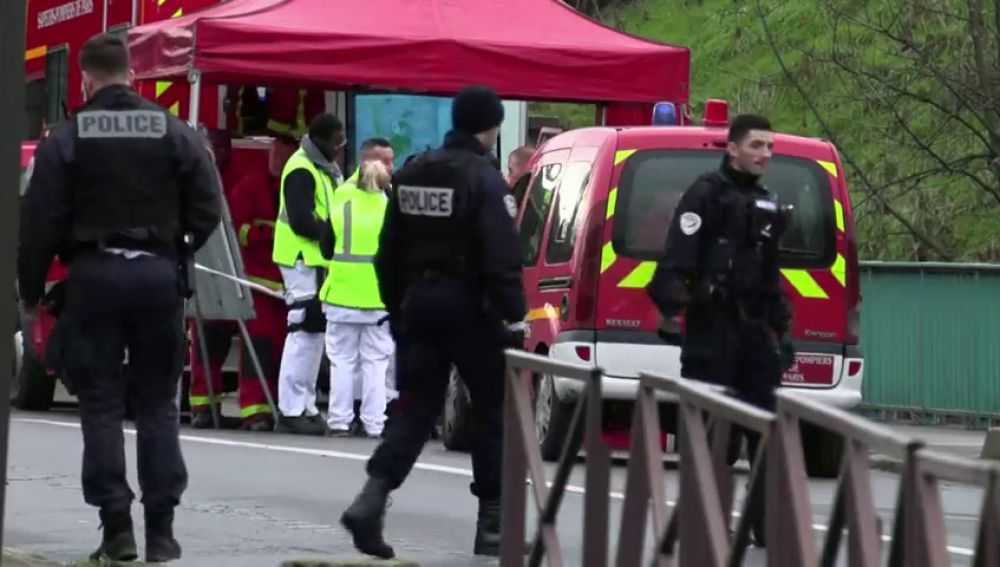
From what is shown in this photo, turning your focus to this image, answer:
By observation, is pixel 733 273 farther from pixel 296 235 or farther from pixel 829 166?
pixel 296 235

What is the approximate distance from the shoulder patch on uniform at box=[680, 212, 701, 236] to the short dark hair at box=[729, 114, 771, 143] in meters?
0.34

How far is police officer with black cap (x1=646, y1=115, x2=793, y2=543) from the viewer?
10.3 metres

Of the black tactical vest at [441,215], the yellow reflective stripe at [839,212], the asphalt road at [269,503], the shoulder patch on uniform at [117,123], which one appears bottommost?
the asphalt road at [269,503]

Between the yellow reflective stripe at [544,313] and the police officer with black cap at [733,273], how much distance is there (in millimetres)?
3748

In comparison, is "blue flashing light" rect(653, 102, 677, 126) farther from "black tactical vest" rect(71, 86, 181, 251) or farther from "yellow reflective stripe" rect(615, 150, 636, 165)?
"black tactical vest" rect(71, 86, 181, 251)

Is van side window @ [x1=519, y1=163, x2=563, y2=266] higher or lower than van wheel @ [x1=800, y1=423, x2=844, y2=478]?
higher

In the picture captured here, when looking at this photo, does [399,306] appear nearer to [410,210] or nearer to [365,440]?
[410,210]

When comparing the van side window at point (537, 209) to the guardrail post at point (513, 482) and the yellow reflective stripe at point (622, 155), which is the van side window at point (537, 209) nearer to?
the yellow reflective stripe at point (622, 155)

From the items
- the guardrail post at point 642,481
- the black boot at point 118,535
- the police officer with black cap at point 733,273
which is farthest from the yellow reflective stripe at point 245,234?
the guardrail post at point 642,481

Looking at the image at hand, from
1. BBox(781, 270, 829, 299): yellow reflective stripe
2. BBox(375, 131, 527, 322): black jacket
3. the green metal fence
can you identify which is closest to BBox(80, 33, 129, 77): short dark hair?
BBox(375, 131, 527, 322): black jacket

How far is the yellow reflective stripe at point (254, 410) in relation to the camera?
55.9 feet

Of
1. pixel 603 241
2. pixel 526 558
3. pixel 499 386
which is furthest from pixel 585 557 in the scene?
pixel 603 241

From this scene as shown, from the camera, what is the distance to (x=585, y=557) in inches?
291

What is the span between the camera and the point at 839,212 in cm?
1391
